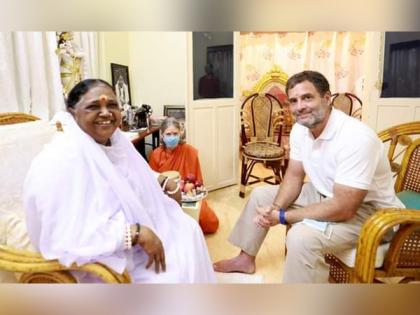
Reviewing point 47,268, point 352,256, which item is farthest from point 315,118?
point 47,268

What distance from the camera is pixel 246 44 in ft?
1.58

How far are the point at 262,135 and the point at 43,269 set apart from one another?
0.51 m

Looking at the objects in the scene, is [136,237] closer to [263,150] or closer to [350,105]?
[263,150]

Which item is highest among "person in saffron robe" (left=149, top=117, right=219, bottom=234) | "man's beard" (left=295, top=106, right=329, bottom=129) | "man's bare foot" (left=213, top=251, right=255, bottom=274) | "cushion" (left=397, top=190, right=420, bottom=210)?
"man's beard" (left=295, top=106, right=329, bottom=129)

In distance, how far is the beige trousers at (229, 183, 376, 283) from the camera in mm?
645

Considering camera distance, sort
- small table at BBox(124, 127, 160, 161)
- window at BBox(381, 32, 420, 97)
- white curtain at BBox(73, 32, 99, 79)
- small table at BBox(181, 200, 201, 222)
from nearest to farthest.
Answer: white curtain at BBox(73, 32, 99, 79), window at BBox(381, 32, 420, 97), small table at BBox(124, 127, 160, 161), small table at BBox(181, 200, 201, 222)

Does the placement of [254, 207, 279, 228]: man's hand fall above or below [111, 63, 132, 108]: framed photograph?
below

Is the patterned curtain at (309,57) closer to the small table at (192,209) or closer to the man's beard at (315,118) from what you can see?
the man's beard at (315,118)

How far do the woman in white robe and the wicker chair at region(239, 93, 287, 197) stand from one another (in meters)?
0.26

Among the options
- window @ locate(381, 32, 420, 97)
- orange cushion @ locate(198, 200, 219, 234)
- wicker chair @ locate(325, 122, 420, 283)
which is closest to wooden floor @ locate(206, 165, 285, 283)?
orange cushion @ locate(198, 200, 219, 234)

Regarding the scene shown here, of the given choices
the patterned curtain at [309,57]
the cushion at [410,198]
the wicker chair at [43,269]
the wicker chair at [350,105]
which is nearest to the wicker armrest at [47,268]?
the wicker chair at [43,269]

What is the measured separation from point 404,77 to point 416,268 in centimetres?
39

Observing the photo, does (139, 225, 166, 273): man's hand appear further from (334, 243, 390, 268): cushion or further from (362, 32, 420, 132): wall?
(362, 32, 420, 132): wall
